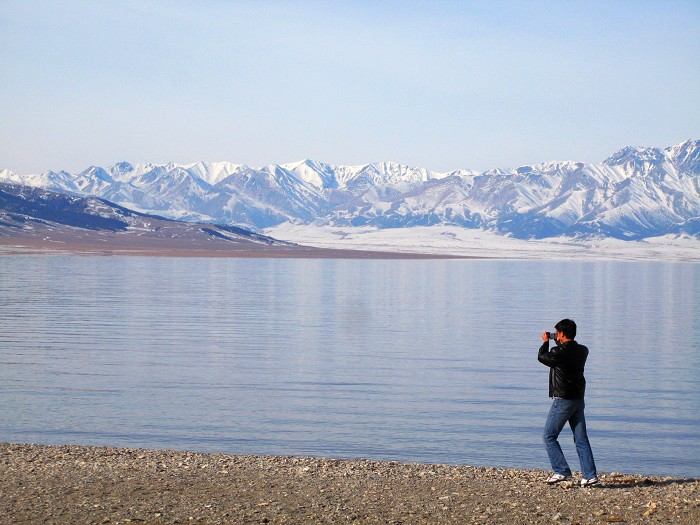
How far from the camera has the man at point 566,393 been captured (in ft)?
48.8

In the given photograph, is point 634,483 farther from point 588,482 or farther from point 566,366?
point 566,366

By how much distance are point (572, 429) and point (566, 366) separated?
3.59 feet

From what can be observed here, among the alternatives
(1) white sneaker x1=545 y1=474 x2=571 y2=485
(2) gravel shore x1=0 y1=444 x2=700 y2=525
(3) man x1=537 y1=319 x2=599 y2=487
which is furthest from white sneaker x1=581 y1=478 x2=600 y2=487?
(1) white sneaker x1=545 y1=474 x2=571 y2=485

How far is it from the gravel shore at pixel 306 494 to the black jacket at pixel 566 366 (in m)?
Answer: 1.56

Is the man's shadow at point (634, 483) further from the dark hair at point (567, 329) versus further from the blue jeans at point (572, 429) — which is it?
the dark hair at point (567, 329)

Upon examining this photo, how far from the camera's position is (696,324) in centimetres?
5469

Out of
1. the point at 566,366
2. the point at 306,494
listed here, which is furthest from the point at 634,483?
the point at 306,494

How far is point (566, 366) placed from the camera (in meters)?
14.9

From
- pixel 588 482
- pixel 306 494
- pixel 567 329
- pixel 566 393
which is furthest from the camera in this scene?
pixel 588 482

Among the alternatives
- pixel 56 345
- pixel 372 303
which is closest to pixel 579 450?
pixel 56 345

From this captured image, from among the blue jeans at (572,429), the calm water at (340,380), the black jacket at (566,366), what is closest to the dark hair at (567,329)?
the black jacket at (566,366)

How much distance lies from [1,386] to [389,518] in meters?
18.7

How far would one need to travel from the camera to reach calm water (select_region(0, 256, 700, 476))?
A: 855 inches

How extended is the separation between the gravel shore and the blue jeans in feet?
1.09
